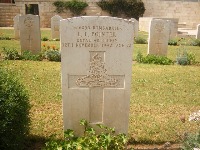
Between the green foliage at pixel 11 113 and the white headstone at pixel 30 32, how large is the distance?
7.13 metres

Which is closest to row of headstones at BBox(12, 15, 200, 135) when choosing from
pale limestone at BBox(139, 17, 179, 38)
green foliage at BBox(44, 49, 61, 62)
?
green foliage at BBox(44, 49, 61, 62)

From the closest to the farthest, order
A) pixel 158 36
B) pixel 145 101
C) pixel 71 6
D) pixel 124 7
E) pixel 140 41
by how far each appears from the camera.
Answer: pixel 145 101
pixel 158 36
pixel 140 41
pixel 71 6
pixel 124 7

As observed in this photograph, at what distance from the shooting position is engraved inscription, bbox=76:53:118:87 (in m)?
3.46

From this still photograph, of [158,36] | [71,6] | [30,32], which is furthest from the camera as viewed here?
[71,6]

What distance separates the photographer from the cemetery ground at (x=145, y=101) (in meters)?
4.39

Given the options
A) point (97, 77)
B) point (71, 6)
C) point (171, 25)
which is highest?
point (71, 6)

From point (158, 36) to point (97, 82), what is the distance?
7.94 m

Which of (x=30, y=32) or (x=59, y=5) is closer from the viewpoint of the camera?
(x=30, y=32)

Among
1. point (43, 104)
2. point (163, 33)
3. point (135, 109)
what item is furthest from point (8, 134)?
point (163, 33)

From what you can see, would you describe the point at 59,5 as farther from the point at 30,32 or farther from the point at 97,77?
the point at 97,77

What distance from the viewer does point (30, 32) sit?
34.2ft

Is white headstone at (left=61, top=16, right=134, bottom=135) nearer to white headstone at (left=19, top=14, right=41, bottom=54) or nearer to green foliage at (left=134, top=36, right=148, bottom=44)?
white headstone at (left=19, top=14, right=41, bottom=54)

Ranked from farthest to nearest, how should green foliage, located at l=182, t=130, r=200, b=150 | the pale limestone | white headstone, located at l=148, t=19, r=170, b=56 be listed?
1. the pale limestone
2. white headstone, located at l=148, t=19, r=170, b=56
3. green foliage, located at l=182, t=130, r=200, b=150

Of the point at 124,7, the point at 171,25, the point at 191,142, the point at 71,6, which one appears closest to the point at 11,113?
the point at 191,142
